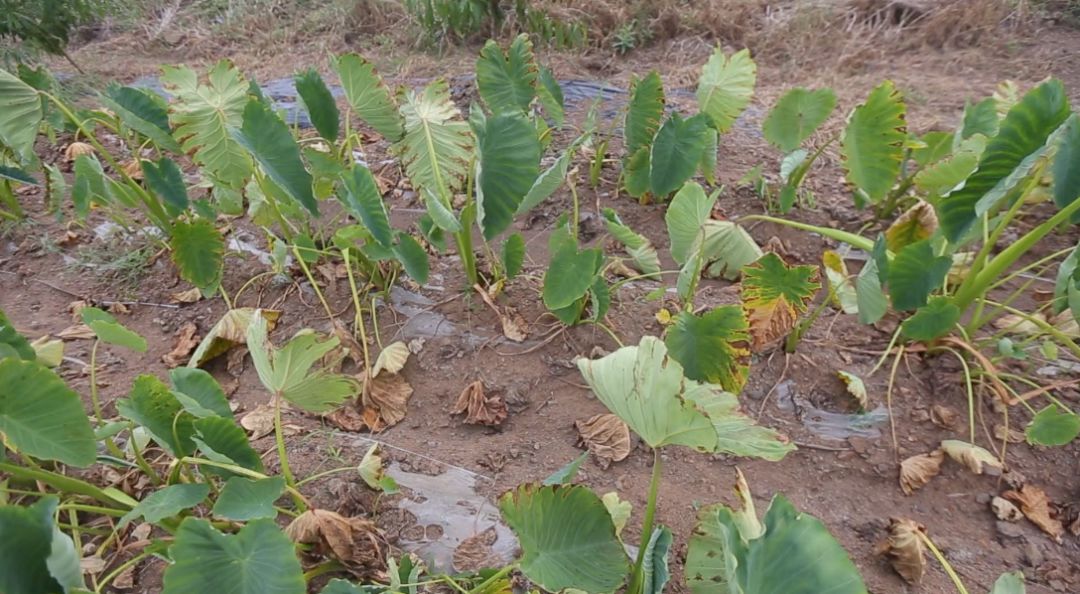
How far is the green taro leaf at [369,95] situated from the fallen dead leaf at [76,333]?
2.95 ft

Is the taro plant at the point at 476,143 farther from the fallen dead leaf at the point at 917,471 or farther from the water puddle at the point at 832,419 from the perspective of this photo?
the fallen dead leaf at the point at 917,471

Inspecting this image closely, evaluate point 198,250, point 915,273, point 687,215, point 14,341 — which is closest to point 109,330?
point 14,341

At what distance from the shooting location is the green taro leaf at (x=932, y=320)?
1.35 meters

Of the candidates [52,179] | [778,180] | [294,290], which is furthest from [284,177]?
[778,180]

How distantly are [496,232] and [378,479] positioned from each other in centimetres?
60

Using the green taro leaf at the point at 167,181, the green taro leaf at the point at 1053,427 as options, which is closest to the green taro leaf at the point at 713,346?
the green taro leaf at the point at 1053,427

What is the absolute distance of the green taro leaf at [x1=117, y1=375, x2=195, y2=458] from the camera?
1.09 metres

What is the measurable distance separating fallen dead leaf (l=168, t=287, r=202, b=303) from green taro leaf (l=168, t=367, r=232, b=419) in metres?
0.79

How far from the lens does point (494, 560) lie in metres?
1.20

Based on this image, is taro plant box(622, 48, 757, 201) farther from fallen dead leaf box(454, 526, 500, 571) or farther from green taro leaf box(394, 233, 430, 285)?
fallen dead leaf box(454, 526, 500, 571)

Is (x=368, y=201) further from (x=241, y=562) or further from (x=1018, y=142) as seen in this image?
(x=1018, y=142)

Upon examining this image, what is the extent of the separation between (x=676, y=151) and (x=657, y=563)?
3.78 ft

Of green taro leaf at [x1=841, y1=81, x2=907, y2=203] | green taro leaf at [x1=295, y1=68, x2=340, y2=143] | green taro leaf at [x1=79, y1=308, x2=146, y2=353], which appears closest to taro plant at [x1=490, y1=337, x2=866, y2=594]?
green taro leaf at [x1=79, y1=308, x2=146, y2=353]

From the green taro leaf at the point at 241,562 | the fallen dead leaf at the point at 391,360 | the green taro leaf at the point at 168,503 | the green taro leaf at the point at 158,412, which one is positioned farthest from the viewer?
the fallen dead leaf at the point at 391,360
